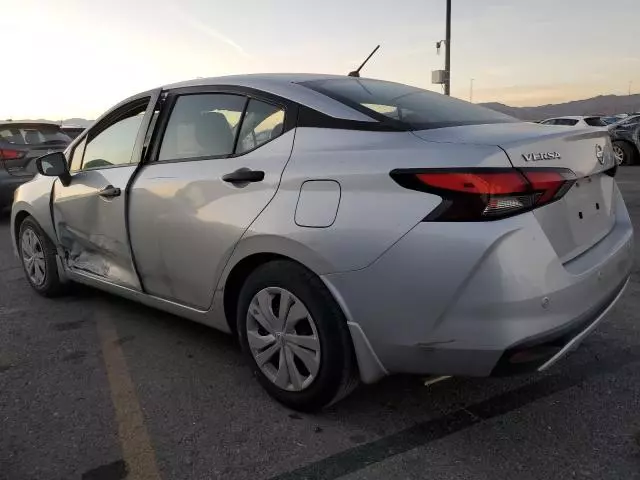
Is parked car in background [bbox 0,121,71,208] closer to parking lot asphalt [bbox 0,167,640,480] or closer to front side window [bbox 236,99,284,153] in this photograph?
parking lot asphalt [bbox 0,167,640,480]

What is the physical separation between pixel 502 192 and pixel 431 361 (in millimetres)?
709

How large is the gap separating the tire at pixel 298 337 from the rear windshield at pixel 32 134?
25.0 ft

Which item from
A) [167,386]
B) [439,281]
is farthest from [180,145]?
[439,281]

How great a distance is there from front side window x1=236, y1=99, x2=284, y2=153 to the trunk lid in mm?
746

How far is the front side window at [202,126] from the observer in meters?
3.01

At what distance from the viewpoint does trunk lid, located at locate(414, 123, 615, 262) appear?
2.21 meters

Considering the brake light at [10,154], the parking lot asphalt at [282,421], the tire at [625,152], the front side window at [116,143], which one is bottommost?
the tire at [625,152]

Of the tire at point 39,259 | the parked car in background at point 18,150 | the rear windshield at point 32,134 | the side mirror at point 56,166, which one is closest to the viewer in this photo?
the side mirror at point 56,166

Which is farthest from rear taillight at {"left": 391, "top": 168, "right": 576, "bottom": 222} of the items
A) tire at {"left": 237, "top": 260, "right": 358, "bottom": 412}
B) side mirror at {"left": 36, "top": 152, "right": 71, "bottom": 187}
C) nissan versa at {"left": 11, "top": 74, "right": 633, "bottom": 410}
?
side mirror at {"left": 36, "top": 152, "right": 71, "bottom": 187}

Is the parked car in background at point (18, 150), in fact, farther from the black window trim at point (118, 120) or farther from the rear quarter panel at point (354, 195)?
the rear quarter panel at point (354, 195)

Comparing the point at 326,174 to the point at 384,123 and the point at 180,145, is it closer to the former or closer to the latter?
the point at 384,123

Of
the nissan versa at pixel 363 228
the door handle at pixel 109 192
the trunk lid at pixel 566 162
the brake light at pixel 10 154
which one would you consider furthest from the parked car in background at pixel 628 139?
the door handle at pixel 109 192

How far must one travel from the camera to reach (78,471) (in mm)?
2332

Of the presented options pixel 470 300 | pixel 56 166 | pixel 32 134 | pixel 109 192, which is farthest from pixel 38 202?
pixel 32 134
